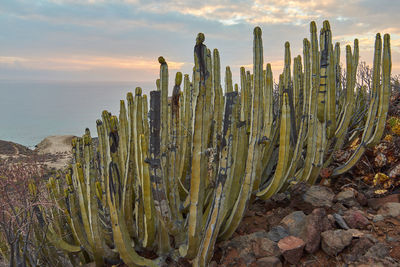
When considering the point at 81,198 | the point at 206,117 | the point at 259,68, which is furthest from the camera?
the point at 81,198

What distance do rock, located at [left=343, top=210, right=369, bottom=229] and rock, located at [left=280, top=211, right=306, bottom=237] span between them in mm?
361

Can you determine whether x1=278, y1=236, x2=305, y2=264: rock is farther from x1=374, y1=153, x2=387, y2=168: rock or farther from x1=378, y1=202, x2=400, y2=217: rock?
→ x1=374, y1=153, x2=387, y2=168: rock

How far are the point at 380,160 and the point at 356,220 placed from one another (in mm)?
1375

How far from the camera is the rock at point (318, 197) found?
118 inches

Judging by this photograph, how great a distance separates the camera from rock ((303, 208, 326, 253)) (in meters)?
2.39

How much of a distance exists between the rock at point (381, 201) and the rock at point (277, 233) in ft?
3.49

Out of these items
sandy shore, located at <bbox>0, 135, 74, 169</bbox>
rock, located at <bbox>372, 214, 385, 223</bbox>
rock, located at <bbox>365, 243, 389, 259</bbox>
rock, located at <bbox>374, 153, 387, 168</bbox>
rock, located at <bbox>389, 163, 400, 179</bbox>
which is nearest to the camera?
rock, located at <bbox>365, 243, 389, 259</bbox>

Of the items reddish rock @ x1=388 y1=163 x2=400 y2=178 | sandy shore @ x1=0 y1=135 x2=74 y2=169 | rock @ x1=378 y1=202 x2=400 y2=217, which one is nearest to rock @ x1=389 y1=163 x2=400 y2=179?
reddish rock @ x1=388 y1=163 x2=400 y2=178

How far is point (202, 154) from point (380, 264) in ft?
4.55

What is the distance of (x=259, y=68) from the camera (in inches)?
95.3

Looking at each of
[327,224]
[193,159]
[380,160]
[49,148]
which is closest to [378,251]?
[327,224]

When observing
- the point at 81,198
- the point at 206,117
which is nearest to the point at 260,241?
the point at 206,117

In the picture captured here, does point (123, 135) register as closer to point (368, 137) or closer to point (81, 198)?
point (81, 198)

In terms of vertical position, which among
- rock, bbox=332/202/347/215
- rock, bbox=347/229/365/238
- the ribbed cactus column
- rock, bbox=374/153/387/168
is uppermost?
the ribbed cactus column
